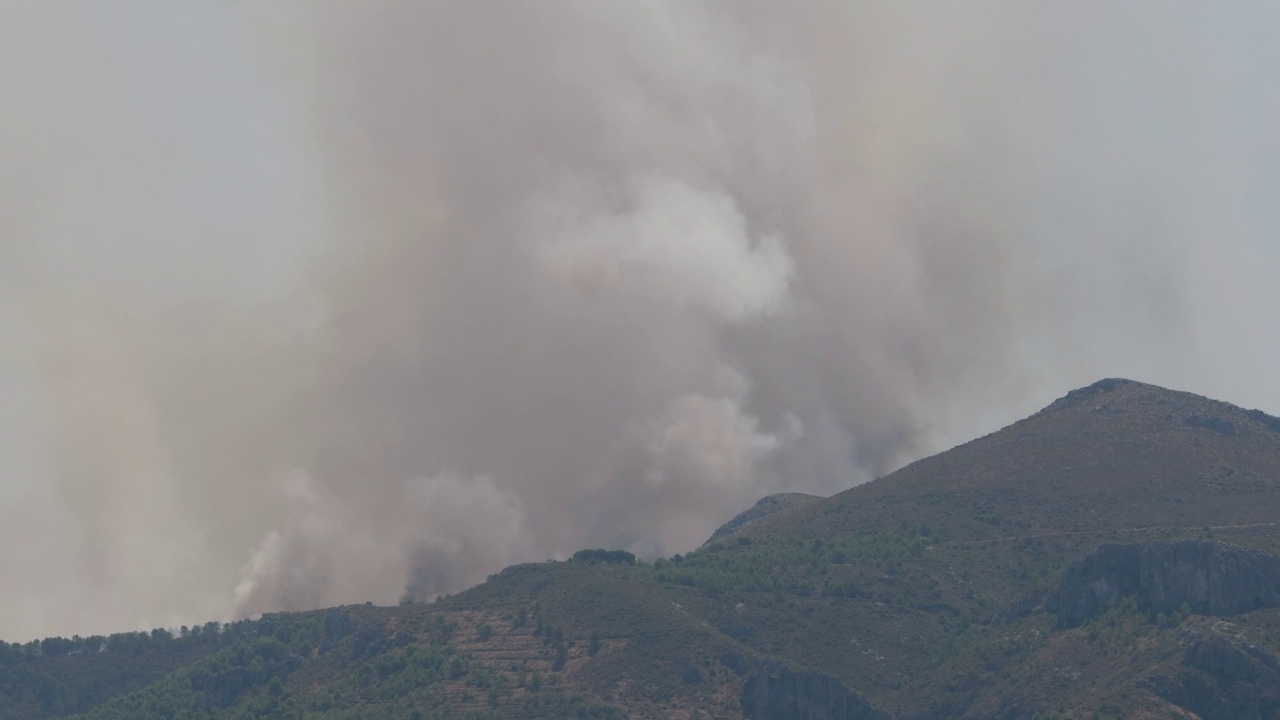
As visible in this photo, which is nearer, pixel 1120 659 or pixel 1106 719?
pixel 1106 719

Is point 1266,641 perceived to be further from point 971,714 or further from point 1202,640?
point 971,714

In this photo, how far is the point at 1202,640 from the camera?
18825 centimetres

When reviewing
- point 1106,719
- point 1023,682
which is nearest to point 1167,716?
point 1106,719

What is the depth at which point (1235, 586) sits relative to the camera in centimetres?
19638

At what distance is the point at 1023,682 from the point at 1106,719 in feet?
62.8

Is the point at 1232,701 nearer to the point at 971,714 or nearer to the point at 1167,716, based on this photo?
the point at 1167,716

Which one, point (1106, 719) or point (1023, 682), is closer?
point (1106, 719)

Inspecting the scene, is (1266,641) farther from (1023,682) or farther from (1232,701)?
(1023,682)

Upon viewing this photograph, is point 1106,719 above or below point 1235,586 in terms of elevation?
below

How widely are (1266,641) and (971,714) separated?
29.3 metres

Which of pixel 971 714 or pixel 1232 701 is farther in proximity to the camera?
pixel 971 714

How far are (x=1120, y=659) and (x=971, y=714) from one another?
1572cm

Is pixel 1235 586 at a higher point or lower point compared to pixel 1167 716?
higher

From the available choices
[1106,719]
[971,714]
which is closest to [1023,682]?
[971,714]
